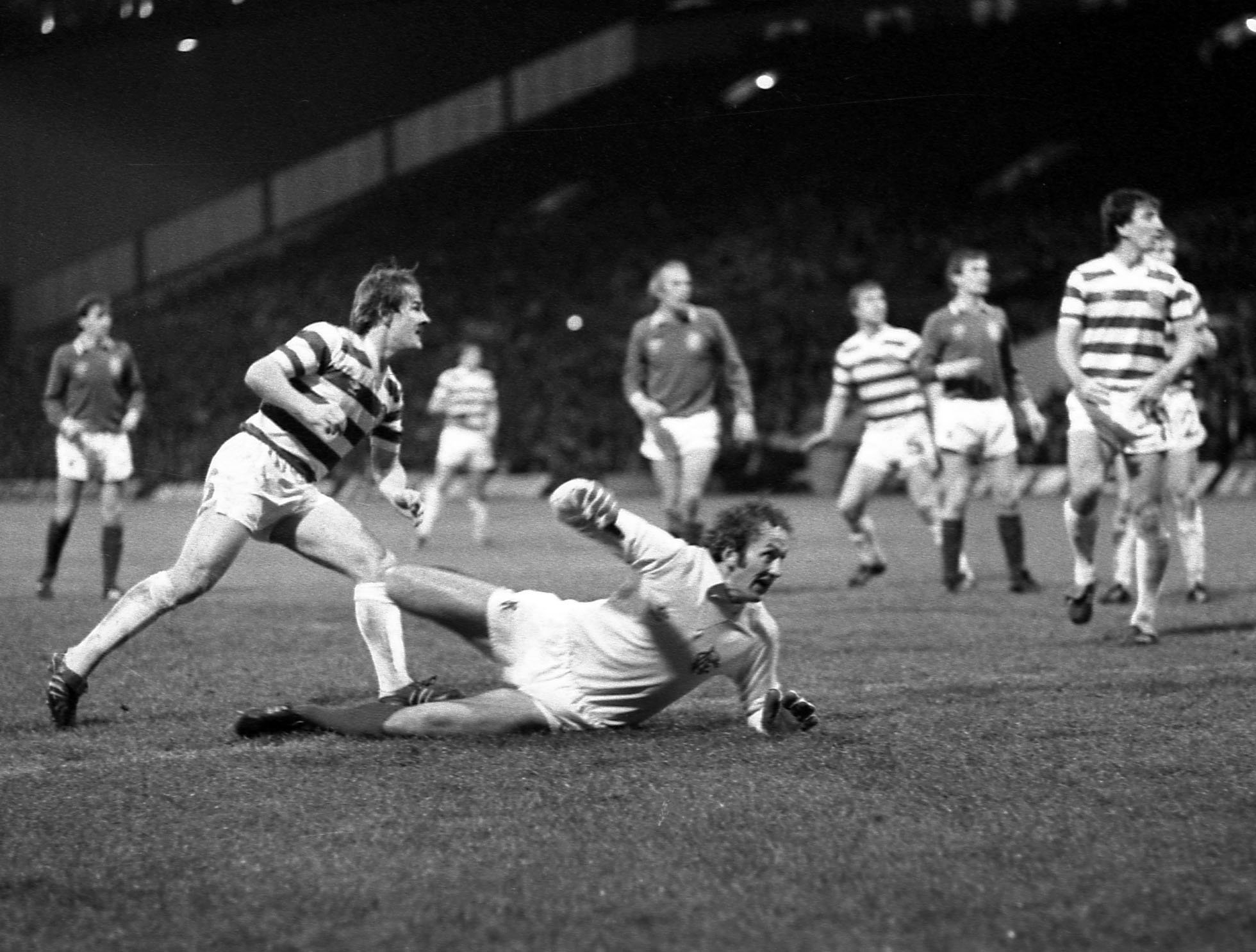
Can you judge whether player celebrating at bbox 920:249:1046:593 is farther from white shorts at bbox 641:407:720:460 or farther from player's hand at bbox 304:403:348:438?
player's hand at bbox 304:403:348:438

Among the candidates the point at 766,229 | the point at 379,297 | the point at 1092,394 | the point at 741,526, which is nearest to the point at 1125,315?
the point at 1092,394

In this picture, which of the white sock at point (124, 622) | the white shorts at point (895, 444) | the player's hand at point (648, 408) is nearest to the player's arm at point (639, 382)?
the player's hand at point (648, 408)

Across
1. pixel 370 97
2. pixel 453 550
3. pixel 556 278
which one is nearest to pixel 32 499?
pixel 370 97

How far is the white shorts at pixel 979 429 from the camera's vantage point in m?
11.9

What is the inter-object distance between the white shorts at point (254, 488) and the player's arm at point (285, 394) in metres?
0.21

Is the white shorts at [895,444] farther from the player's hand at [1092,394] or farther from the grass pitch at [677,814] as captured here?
the player's hand at [1092,394]

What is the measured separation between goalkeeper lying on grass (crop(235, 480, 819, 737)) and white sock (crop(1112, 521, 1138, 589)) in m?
5.17

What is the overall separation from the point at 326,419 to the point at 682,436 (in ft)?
16.9

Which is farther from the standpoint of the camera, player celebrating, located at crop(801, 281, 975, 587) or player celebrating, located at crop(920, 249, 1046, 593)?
player celebrating, located at crop(801, 281, 975, 587)

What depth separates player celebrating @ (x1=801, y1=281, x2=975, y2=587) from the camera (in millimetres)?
12422

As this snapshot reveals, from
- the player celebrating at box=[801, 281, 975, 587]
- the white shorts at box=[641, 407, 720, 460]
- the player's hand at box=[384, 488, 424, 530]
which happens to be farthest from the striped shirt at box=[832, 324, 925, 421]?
the player's hand at box=[384, 488, 424, 530]

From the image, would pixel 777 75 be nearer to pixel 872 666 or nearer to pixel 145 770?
pixel 872 666

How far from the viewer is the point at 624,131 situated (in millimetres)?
26656

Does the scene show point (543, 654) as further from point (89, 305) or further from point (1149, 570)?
point (89, 305)
